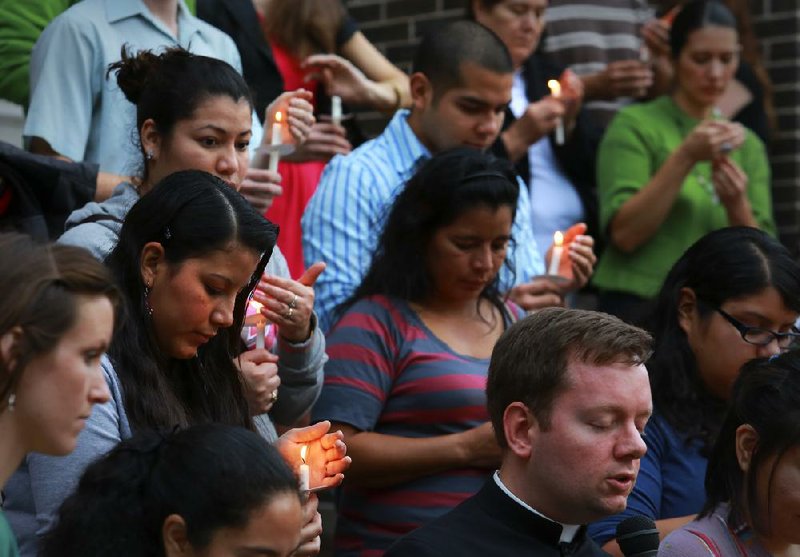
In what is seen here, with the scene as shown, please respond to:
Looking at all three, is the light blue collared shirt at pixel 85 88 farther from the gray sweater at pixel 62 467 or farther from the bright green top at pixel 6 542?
the bright green top at pixel 6 542

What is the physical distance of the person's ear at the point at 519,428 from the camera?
3768 mm

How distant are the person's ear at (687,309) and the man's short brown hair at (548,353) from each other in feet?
3.76

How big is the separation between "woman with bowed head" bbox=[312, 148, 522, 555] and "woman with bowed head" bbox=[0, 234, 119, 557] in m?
1.76

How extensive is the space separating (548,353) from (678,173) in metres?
2.75

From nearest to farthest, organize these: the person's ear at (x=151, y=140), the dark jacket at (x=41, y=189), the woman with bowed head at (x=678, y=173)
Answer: the dark jacket at (x=41, y=189) < the person's ear at (x=151, y=140) < the woman with bowed head at (x=678, y=173)

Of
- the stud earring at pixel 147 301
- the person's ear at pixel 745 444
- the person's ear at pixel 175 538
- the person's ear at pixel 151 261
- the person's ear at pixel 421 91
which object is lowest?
the person's ear at pixel 745 444

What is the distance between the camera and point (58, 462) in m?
3.36

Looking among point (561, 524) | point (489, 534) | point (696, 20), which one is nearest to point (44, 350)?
point (489, 534)

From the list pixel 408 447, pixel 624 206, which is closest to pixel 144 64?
pixel 408 447

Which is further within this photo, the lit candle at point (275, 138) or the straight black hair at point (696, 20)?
the straight black hair at point (696, 20)

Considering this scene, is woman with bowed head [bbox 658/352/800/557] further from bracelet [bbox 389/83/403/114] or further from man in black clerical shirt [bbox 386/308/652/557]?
bracelet [bbox 389/83/403/114]

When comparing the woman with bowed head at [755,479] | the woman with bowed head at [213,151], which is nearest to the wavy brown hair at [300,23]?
the woman with bowed head at [213,151]

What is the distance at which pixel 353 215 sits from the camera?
5.41m

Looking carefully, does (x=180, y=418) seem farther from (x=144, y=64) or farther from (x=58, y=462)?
(x=144, y=64)
